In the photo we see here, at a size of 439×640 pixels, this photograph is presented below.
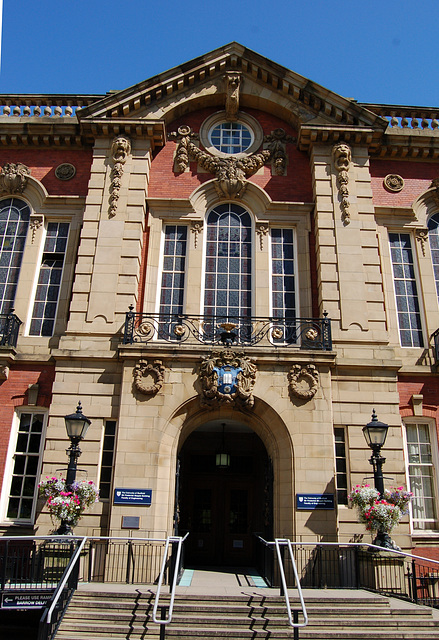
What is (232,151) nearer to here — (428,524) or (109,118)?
(109,118)

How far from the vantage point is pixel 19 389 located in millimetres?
14039

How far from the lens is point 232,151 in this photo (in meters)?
17.2

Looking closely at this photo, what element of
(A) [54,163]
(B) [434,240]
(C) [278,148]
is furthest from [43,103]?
(B) [434,240]

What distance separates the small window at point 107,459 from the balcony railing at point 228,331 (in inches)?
85.4

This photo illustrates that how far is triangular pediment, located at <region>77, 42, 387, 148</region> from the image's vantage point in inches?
643

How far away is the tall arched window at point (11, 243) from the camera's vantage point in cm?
1550

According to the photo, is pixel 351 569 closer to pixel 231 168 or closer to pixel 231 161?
pixel 231 168

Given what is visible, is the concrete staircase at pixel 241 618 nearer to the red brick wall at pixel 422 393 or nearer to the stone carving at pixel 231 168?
the red brick wall at pixel 422 393

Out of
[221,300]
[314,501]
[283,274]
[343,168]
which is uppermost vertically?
[343,168]

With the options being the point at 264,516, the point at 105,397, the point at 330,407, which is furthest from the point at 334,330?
the point at 105,397

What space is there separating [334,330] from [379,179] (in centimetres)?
573

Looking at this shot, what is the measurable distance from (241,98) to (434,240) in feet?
25.0

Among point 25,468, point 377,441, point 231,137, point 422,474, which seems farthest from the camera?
point 231,137

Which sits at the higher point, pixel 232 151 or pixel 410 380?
pixel 232 151
